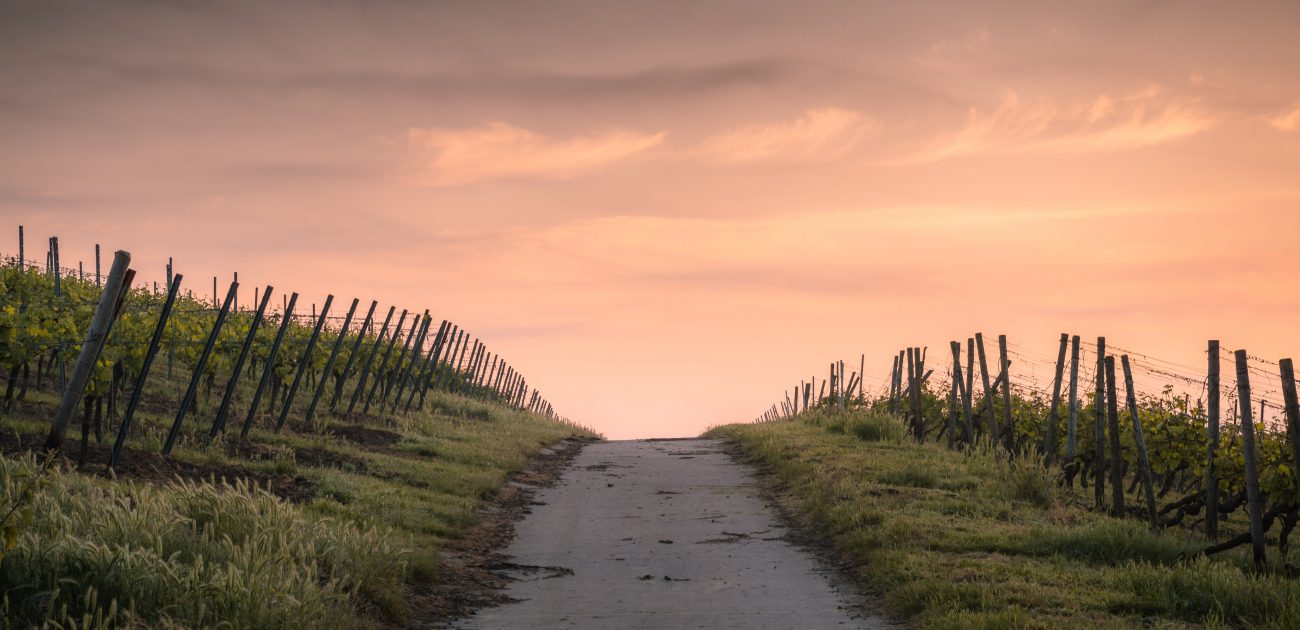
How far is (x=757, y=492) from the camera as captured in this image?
53.9ft

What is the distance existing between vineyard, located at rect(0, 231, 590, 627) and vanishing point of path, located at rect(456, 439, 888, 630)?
107 cm

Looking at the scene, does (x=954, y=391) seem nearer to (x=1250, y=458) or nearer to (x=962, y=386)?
(x=962, y=386)

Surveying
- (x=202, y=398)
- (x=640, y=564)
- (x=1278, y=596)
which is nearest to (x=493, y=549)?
(x=640, y=564)

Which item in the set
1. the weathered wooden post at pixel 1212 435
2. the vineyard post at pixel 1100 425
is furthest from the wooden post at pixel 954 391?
the weathered wooden post at pixel 1212 435

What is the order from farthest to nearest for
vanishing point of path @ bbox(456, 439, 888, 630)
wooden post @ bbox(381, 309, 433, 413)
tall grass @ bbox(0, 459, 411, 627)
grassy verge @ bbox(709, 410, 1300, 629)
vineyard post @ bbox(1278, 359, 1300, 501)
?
wooden post @ bbox(381, 309, 433, 413) < vineyard post @ bbox(1278, 359, 1300, 501) < vanishing point of path @ bbox(456, 439, 888, 630) < grassy verge @ bbox(709, 410, 1300, 629) < tall grass @ bbox(0, 459, 411, 627)

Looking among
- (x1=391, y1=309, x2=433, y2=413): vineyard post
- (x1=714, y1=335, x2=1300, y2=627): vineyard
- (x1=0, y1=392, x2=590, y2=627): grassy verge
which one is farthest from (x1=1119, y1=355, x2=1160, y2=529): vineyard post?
(x1=391, y1=309, x2=433, y2=413): vineyard post

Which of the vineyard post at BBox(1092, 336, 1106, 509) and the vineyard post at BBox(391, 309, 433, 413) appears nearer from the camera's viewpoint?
the vineyard post at BBox(1092, 336, 1106, 509)

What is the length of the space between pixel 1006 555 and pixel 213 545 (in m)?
7.06

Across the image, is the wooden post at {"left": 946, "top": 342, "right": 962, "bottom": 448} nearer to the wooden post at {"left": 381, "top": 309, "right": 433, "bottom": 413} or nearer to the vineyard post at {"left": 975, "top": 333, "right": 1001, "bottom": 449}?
the vineyard post at {"left": 975, "top": 333, "right": 1001, "bottom": 449}

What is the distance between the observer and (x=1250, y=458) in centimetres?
1152

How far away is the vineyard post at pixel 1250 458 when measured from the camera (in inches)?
444

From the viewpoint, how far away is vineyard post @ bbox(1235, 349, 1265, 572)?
1128 cm

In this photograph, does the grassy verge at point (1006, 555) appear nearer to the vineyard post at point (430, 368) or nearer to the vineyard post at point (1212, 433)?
the vineyard post at point (1212, 433)

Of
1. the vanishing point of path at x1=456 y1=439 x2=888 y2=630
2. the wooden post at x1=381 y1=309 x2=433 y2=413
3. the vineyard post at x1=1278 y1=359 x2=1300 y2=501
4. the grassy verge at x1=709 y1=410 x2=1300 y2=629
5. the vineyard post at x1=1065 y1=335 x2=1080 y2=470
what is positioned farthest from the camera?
the wooden post at x1=381 y1=309 x2=433 y2=413
